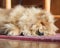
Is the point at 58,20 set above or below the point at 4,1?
below

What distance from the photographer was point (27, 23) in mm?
878

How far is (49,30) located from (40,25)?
5cm

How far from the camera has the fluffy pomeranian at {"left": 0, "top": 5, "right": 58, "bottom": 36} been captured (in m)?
0.88

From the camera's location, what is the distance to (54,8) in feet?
4.34

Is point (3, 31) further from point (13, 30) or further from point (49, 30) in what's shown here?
point (49, 30)

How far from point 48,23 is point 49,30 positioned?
0.03m

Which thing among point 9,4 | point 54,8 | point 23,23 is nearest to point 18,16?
point 23,23

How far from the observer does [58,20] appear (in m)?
1.23

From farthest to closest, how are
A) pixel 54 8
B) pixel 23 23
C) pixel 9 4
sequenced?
pixel 54 8 → pixel 9 4 → pixel 23 23

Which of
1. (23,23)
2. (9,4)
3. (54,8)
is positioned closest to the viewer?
(23,23)

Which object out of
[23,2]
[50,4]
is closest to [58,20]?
[50,4]

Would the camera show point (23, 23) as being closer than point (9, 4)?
Yes

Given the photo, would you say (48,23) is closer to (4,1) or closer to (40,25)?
(40,25)

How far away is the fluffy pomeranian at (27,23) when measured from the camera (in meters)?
0.88
